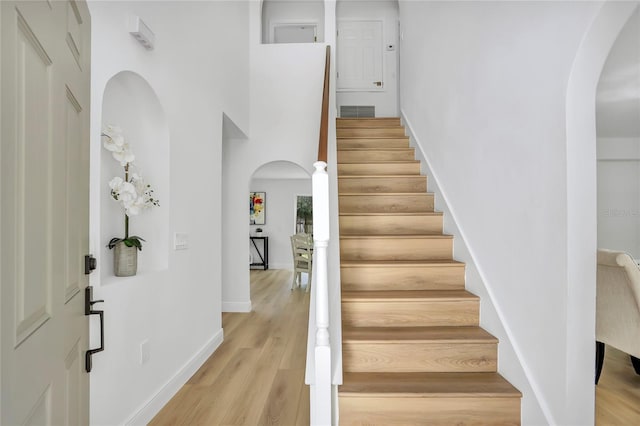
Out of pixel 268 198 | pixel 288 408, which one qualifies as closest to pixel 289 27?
pixel 268 198

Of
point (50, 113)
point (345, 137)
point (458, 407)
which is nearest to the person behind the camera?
point (50, 113)

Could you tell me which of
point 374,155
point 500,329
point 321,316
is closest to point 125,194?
point 321,316

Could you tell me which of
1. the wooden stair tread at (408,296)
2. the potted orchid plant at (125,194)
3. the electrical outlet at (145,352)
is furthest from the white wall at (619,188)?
the electrical outlet at (145,352)

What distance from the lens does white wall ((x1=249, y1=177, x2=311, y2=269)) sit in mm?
9719

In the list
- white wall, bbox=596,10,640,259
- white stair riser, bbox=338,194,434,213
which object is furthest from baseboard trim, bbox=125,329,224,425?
white wall, bbox=596,10,640,259

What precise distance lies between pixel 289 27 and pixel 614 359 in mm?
6142

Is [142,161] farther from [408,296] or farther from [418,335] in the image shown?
[418,335]

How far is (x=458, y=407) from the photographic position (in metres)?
1.81

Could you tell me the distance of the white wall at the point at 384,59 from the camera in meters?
6.20

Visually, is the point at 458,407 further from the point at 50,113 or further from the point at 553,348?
the point at 50,113

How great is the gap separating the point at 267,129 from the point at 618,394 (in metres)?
4.18

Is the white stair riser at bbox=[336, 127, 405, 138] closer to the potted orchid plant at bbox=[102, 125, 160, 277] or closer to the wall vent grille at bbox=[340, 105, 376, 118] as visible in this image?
the wall vent grille at bbox=[340, 105, 376, 118]

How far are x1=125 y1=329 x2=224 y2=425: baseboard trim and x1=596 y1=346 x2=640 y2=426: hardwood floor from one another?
2.48 meters

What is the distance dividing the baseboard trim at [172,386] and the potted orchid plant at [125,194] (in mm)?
794
